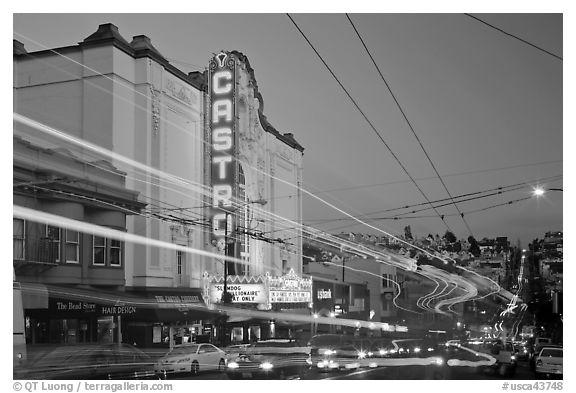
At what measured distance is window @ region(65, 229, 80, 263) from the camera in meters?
22.2

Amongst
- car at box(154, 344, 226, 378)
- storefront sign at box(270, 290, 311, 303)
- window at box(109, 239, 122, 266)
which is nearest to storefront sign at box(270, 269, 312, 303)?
storefront sign at box(270, 290, 311, 303)

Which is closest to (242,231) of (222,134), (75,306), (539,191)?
(222,134)

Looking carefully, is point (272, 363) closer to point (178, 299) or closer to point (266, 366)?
point (266, 366)

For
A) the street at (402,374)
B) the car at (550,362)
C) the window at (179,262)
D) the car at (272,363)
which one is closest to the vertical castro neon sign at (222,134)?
the window at (179,262)

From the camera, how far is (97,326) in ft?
76.3

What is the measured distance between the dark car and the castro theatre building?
3.44 meters

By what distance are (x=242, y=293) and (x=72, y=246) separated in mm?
9140

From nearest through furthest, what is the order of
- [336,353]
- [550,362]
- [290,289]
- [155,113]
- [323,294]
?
1. [550,362]
2. [336,353]
3. [155,113]
4. [290,289]
5. [323,294]

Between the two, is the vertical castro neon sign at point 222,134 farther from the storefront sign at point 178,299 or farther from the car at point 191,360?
the car at point 191,360

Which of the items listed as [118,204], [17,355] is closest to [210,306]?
[118,204]

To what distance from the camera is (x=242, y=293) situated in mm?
29891

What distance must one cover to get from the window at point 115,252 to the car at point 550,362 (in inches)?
533

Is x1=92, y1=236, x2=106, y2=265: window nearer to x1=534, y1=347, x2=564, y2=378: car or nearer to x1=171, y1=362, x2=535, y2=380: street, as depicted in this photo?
x1=171, y1=362, x2=535, y2=380: street
